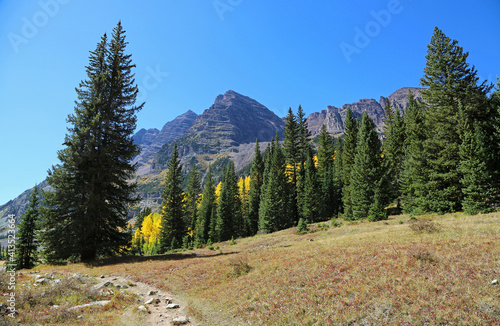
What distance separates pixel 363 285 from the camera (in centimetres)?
927

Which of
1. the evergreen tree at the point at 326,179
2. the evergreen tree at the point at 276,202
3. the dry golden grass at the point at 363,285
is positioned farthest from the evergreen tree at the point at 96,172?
the evergreen tree at the point at 326,179

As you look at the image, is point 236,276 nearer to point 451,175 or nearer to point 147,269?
point 147,269

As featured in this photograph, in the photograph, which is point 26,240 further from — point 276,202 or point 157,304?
point 276,202

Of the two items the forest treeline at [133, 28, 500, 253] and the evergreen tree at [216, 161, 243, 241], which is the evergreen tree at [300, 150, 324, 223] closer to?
the forest treeline at [133, 28, 500, 253]

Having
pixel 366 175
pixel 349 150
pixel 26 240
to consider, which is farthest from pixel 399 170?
pixel 26 240

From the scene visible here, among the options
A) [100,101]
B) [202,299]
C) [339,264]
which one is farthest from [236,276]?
[100,101]

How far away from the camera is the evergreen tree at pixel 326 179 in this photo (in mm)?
52253

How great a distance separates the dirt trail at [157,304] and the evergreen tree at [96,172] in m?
7.73

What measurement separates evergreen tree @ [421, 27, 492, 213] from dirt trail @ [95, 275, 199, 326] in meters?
28.5

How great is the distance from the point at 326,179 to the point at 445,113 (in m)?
31.0

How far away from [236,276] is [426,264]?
33.4 ft

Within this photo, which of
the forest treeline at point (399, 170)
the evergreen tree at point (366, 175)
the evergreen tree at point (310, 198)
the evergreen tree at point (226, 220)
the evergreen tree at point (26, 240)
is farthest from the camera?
the evergreen tree at point (226, 220)

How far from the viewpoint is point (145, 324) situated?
8461mm

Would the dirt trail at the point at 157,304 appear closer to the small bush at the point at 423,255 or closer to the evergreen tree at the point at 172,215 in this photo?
the small bush at the point at 423,255
